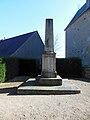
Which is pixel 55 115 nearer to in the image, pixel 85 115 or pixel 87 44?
pixel 85 115

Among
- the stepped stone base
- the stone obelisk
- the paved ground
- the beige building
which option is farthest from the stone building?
the paved ground

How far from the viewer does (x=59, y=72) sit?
20.9 metres

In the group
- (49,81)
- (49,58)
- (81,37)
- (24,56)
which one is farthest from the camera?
(24,56)

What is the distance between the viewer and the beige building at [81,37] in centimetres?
2283

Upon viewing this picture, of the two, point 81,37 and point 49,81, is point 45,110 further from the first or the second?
point 81,37

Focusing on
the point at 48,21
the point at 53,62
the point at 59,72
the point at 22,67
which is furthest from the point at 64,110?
the point at 22,67

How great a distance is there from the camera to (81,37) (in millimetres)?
25062

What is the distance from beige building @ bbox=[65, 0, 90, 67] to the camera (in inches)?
899

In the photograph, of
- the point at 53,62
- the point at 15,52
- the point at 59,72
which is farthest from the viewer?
the point at 15,52

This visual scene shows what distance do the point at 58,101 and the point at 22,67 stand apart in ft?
49.7

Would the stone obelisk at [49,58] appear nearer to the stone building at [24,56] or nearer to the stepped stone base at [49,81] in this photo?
the stepped stone base at [49,81]

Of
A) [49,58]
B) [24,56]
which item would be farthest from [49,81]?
[24,56]

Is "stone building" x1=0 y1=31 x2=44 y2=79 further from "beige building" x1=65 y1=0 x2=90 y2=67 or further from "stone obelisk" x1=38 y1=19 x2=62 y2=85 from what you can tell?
"stone obelisk" x1=38 y1=19 x2=62 y2=85

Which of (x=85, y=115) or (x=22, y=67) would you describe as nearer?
(x=85, y=115)
